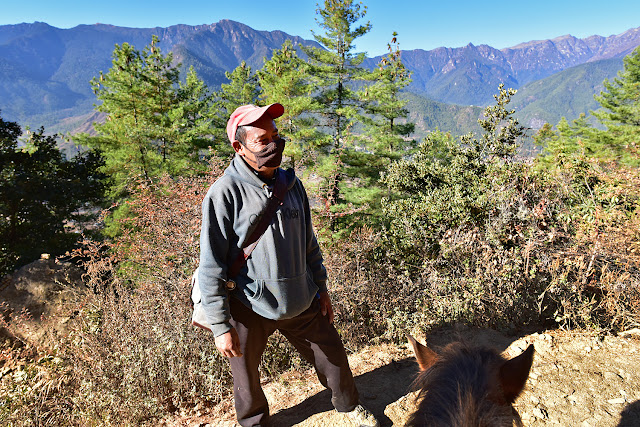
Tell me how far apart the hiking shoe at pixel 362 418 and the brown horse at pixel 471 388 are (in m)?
1.00

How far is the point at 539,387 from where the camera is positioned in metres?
2.61

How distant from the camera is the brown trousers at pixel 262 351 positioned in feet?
5.97

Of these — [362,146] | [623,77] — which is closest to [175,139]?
[362,146]

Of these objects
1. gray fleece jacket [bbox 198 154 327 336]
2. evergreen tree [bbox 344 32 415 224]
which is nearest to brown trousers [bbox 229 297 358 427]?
gray fleece jacket [bbox 198 154 327 336]

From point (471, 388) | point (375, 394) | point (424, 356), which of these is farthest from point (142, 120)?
point (471, 388)

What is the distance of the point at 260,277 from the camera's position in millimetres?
1727

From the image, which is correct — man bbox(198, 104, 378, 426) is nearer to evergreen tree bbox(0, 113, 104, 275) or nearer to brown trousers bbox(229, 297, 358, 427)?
brown trousers bbox(229, 297, 358, 427)

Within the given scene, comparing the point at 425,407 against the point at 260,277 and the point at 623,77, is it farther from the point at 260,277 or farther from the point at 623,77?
the point at 623,77

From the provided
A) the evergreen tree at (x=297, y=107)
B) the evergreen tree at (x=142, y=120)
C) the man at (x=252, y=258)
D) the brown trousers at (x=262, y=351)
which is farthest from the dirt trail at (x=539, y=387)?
the evergreen tree at (x=142, y=120)

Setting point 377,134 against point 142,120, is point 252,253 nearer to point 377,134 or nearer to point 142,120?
point 142,120

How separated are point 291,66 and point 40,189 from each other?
1146 cm

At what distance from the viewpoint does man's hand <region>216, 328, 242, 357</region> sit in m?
1.69

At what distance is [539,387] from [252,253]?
8.10ft

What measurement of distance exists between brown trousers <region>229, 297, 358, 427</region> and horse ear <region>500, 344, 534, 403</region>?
1.00m
